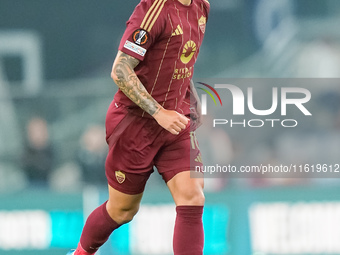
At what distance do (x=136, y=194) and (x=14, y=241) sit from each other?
2.64 metres

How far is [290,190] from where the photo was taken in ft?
22.7

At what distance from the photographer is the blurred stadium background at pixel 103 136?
6.89 m

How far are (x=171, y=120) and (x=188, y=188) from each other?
17.0 inches

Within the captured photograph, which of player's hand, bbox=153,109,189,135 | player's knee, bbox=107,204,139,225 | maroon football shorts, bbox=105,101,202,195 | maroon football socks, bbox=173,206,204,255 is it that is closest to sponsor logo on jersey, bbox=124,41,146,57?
player's hand, bbox=153,109,189,135

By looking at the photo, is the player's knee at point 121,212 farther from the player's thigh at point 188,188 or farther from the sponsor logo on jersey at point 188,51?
the sponsor logo on jersey at point 188,51

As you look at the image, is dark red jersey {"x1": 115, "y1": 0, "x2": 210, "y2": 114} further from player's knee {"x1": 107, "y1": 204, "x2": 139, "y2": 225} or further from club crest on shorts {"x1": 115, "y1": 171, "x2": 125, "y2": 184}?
player's knee {"x1": 107, "y1": 204, "x2": 139, "y2": 225}

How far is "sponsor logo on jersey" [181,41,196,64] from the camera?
452cm

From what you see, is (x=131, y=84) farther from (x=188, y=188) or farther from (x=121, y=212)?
(x=121, y=212)

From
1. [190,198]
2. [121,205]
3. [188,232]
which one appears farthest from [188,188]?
[121,205]

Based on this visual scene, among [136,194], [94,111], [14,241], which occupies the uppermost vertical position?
[94,111]

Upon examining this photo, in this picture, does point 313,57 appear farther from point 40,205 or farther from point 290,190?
point 40,205

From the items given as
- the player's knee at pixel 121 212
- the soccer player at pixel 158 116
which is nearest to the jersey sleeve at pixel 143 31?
the soccer player at pixel 158 116

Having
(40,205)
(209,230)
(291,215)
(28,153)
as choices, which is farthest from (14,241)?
(291,215)

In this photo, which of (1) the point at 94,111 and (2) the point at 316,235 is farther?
(1) the point at 94,111
